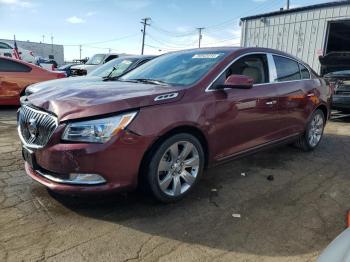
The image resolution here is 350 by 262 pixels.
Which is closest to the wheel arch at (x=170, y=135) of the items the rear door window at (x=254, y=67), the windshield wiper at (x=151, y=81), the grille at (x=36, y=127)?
the windshield wiper at (x=151, y=81)

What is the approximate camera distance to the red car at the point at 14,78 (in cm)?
842

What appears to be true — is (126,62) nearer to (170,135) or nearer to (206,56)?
(206,56)

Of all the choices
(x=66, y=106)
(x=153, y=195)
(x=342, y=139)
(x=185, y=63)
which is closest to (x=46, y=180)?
(x=66, y=106)

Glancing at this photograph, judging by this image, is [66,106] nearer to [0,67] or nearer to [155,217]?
[155,217]

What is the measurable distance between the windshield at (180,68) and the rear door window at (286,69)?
1.05 m

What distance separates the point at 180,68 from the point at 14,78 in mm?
6313

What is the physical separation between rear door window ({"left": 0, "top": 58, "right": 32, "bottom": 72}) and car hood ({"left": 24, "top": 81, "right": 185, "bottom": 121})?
5985 mm

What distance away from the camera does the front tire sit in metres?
3.04

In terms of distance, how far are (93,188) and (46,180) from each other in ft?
1.53

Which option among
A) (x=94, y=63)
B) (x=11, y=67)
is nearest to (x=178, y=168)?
(x=11, y=67)

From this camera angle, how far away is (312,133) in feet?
18.0

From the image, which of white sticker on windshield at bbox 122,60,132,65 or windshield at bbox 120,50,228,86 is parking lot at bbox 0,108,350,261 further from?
white sticker on windshield at bbox 122,60,132,65

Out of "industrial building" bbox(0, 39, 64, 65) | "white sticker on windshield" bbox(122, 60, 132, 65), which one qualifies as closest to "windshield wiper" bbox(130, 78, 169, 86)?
"white sticker on windshield" bbox(122, 60, 132, 65)

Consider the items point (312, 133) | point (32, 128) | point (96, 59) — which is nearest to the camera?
point (32, 128)
